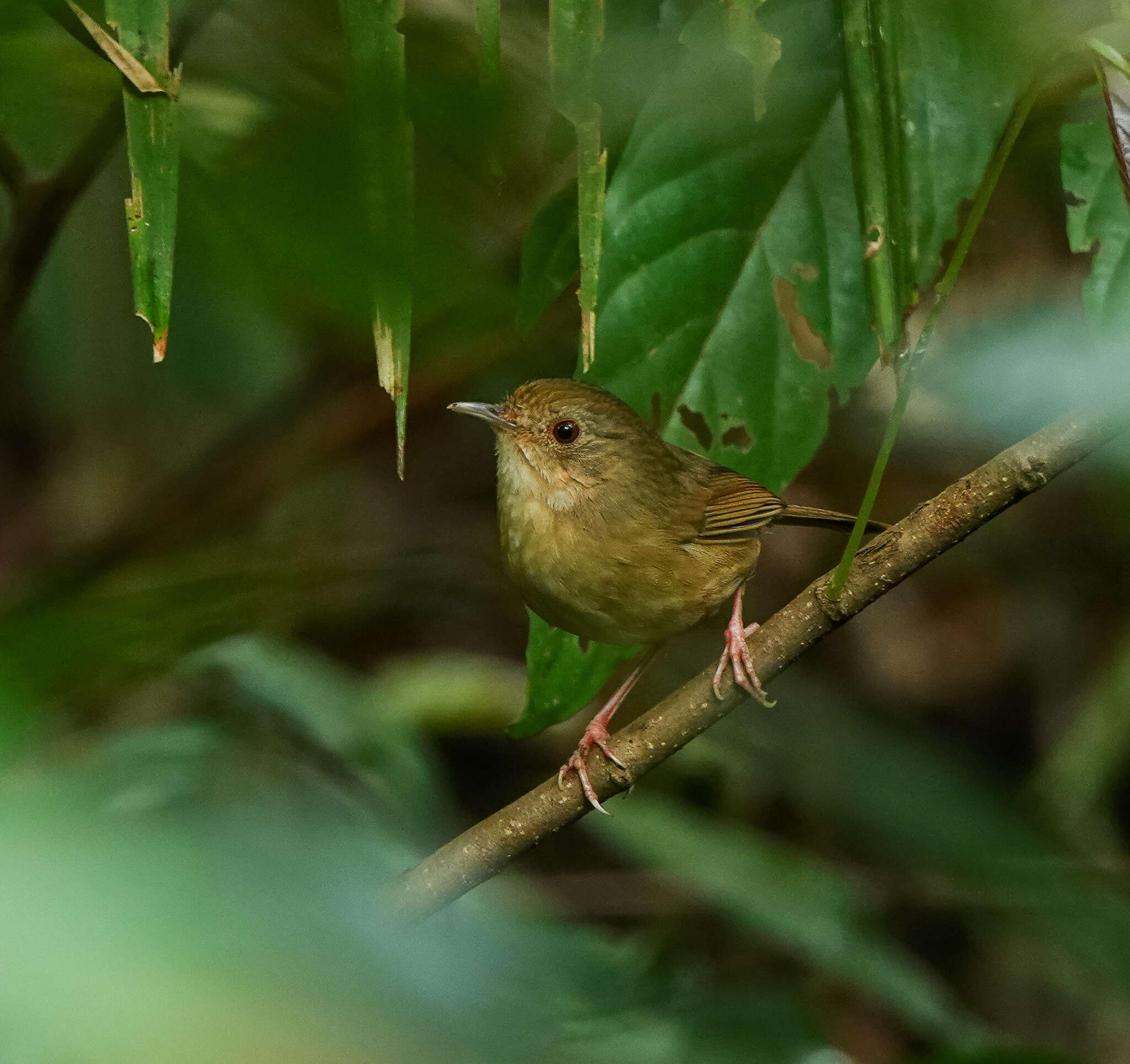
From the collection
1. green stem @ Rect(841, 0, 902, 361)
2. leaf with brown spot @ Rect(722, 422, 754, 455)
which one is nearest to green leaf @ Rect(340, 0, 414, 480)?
green stem @ Rect(841, 0, 902, 361)

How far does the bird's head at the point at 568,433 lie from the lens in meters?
3.57

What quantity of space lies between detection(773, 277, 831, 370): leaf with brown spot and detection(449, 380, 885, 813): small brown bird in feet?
1.82

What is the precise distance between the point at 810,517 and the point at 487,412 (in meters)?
0.98

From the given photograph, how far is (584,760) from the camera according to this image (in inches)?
106

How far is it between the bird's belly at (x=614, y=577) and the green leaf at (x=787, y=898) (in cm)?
95

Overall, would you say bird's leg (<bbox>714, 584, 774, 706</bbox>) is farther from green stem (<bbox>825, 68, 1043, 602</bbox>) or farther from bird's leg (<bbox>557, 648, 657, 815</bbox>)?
green stem (<bbox>825, 68, 1043, 602</bbox>)

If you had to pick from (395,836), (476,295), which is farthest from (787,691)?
(476,295)

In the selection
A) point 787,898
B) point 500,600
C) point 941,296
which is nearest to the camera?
point 941,296

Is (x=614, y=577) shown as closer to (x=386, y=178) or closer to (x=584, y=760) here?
(x=584, y=760)

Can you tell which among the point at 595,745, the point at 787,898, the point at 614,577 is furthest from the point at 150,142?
the point at 787,898

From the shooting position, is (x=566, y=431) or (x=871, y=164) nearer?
(x=871, y=164)

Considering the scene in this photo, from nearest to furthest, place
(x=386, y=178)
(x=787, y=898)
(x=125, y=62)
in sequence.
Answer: (x=386, y=178) → (x=125, y=62) → (x=787, y=898)

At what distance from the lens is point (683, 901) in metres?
5.88

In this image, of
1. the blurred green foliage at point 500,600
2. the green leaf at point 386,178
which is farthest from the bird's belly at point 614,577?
the green leaf at point 386,178
